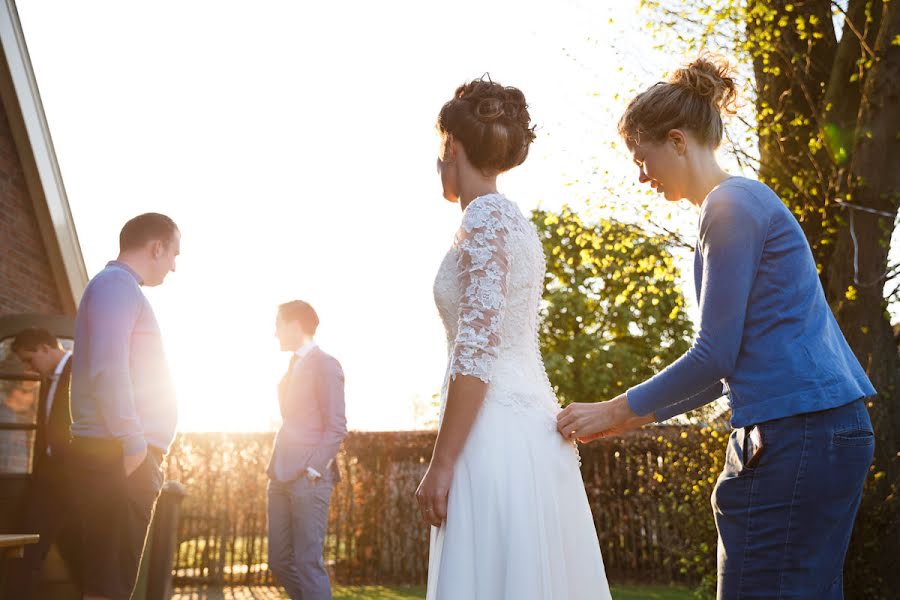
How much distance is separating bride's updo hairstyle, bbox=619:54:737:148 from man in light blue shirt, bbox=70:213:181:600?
2.54m

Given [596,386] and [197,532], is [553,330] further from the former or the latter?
[197,532]

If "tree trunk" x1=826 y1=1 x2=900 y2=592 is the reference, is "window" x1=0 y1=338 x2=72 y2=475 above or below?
below

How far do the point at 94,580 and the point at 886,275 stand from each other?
A: 20.5ft

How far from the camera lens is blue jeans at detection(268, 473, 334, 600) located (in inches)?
238

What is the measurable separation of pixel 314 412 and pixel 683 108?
4646mm

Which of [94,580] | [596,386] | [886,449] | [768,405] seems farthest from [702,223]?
[596,386]

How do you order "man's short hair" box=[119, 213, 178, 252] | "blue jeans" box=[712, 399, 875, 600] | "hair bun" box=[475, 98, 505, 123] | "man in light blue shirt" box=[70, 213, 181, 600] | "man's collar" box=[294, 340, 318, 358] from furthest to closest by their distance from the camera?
Answer: 1. "man's collar" box=[294, 340, 318, 358]
2. "man's short hair" box=[119, 213, 178, 252]
3. "man in light blue shirt" box=[70, 213, 181, 600]
4. "hair bun" box=[475, 98, 505, 123]
5. "blue jeans" box=[712, 399, 875, 600]

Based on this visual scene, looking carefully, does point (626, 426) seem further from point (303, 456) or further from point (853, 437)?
point (303, 456)

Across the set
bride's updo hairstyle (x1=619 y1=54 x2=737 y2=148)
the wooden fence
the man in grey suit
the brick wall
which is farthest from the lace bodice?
the wooden fence

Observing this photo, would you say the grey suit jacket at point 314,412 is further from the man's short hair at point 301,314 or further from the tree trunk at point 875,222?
the tree trunk at point 875,222

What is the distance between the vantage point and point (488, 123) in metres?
→ 2.72

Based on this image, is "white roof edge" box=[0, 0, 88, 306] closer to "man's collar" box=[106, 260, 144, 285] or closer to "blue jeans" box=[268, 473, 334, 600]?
"blue jeans" box=[268, 473, 334, 600]

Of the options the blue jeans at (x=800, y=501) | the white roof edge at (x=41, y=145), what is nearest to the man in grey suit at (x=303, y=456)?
the white roof edge at (x=41, y=145)

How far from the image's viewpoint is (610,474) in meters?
12.9
